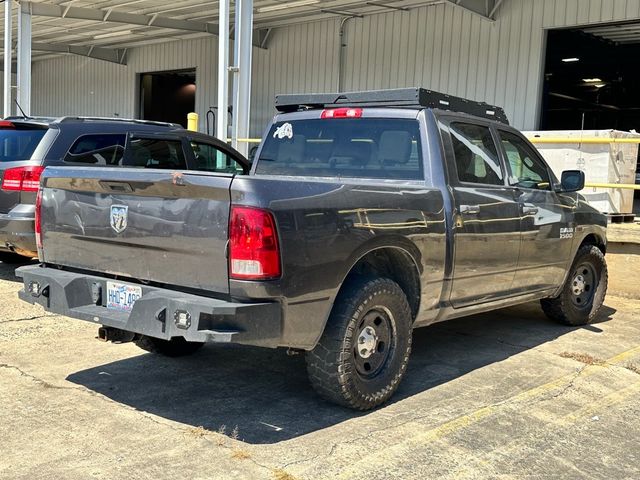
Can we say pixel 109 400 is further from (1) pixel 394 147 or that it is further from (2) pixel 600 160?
(2) pixel 600 160

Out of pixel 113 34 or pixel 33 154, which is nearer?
pixel 33 154

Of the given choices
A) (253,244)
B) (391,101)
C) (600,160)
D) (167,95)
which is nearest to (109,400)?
(253,244)

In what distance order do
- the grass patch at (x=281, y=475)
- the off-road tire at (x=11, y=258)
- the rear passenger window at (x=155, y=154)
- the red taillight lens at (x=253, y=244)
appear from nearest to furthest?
the grass patch at (x=281, y=475), the red taillight lens at (x=253, y=244), the rear passenger window at (x=155, y=154), the off-road tire at (x=11, y=258)

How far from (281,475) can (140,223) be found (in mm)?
1631

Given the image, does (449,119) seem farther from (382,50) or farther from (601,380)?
(382,50)

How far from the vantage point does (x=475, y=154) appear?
18.2 feet

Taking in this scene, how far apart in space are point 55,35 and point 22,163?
17.0m

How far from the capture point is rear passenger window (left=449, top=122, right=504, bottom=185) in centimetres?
533

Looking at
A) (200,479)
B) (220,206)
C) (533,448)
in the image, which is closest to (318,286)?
(220,206)

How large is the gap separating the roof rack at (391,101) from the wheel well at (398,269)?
50.8 inches

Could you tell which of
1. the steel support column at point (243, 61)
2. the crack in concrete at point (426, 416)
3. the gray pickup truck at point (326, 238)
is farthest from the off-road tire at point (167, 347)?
the steel support column at point (243, 61)

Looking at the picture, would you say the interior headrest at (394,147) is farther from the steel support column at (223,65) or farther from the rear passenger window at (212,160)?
the steel support column at (223,65)

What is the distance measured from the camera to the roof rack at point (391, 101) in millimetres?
5465

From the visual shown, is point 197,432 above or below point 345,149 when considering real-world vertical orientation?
below
